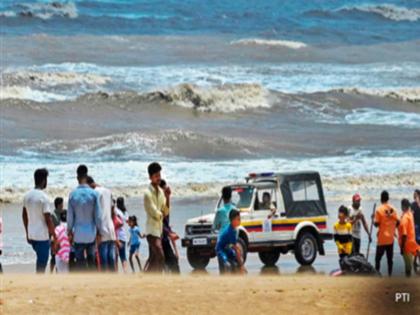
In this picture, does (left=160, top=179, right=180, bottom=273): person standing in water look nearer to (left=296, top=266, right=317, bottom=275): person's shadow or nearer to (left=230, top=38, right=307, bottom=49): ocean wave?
(left=296, top=266, right=317, bottom=275): person's shadow

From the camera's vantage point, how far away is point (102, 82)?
52344 mm

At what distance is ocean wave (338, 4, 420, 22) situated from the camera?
3739 inches

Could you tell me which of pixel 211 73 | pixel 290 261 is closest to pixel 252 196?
pixel 290 261

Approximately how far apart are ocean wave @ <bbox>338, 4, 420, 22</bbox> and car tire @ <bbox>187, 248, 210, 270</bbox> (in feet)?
251

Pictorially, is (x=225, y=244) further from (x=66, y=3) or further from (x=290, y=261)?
(x=66, y=3)

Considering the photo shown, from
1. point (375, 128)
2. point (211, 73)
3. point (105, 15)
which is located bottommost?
point (375, 128)

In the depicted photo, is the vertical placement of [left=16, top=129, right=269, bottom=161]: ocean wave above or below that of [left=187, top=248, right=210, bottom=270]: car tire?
above

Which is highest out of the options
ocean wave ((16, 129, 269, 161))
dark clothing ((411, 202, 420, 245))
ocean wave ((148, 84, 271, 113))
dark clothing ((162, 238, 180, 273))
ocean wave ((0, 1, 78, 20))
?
ocean wave ((0, 1, 78, 20))

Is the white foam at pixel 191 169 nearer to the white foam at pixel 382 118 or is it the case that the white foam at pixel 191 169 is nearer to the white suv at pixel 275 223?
the white suv at pixel 275 223

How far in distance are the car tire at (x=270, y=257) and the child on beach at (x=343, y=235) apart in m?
1.41

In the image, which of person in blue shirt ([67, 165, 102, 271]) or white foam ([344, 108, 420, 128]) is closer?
person in blue shirt ([67, 165, 102, 271])

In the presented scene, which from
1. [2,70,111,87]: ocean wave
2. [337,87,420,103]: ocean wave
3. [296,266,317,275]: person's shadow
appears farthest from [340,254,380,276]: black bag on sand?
[337,87,420,103]: ocean wave

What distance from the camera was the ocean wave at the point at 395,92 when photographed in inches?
2076

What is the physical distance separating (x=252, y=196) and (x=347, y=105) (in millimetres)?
29642
